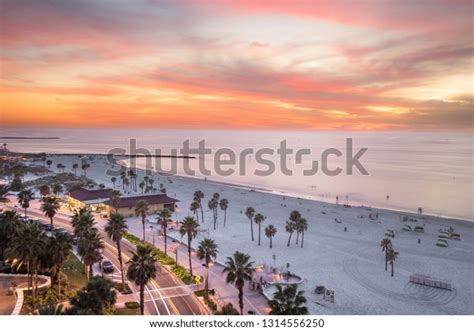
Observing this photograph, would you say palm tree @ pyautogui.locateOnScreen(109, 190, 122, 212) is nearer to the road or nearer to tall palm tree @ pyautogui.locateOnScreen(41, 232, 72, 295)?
the road

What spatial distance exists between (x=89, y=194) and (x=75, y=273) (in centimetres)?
3077

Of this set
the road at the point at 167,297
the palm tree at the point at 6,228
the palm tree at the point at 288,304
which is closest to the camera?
the palm tree at the point at 288,304

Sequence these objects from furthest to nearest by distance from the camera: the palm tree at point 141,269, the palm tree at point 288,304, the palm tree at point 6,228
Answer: the palm tree at point 6,228, the palm tree at point 141,269, the palm tree at point 288,304

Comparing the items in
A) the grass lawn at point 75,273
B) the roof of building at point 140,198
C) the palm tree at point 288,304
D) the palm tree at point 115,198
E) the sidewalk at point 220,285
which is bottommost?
the sidewalk at point 220,285

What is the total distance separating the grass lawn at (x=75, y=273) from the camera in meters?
25.1

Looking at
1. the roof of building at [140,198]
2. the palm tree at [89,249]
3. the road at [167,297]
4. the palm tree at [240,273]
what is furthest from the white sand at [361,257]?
the palm tree at [89,249]

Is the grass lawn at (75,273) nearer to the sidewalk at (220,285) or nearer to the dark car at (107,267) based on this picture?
the dark car at (107,267)

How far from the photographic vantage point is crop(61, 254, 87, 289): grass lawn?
25.1 meters

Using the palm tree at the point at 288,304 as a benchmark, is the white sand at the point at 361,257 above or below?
below

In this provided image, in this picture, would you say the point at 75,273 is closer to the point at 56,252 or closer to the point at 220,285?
the point at 56,252

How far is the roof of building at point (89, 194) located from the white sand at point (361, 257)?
11631 mm

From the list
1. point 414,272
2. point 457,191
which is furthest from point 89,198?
point 457,191

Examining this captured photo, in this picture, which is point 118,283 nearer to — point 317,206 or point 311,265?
point 311,265
